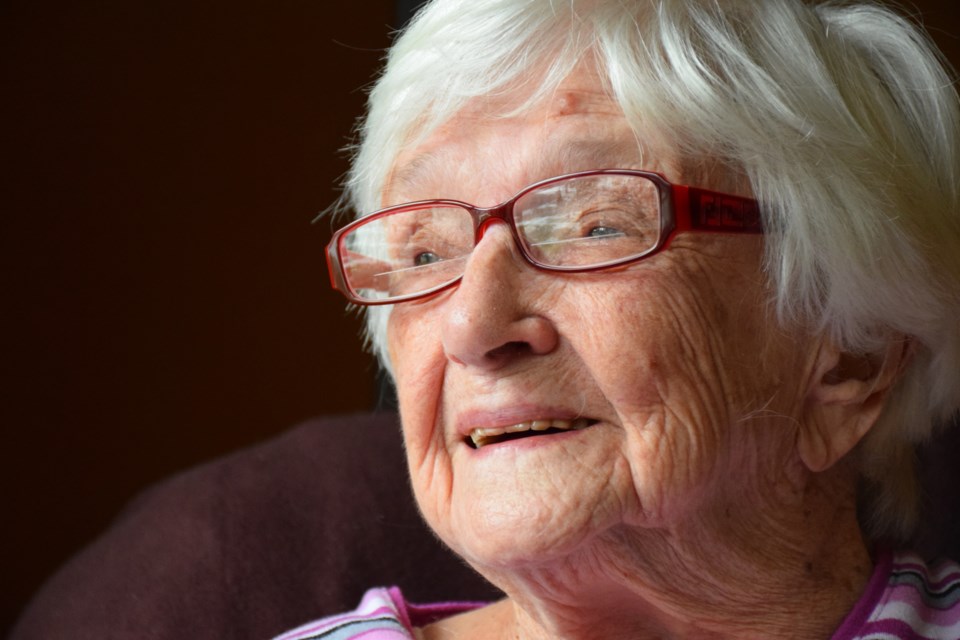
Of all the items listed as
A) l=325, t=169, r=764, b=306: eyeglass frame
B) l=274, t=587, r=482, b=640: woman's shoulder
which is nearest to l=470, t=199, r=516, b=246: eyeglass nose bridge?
l=325, t=169, r=764, b=306: eyeglass frame

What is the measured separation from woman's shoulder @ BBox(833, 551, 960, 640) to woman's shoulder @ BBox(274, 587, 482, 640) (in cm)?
64

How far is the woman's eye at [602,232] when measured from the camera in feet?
4.35

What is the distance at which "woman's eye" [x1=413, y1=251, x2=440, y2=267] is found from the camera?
1.49 m

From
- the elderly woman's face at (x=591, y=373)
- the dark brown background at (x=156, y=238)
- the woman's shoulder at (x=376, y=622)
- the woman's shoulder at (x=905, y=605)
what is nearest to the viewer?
the elderly woman's face at (x=591, y=373)

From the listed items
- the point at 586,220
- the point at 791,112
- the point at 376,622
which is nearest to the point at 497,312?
the point at 586,220

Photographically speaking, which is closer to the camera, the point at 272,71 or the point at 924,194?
the point at 924,194

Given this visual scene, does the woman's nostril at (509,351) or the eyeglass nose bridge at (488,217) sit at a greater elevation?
the eyeglass nose bridge at (488,217)

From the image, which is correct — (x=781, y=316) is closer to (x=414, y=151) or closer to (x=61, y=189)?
(x=414, y=151)

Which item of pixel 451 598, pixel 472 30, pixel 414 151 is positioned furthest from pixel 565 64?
pixel 451 598

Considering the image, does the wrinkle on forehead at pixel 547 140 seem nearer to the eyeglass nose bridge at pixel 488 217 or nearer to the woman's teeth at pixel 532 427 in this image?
the eyeglass nose bridge at pixel 488 217

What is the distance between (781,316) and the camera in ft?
4.53

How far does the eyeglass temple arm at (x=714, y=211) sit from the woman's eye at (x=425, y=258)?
35cm

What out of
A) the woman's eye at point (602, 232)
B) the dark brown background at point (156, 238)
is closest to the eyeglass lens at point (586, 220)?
the woman's eye at point (602, 232)

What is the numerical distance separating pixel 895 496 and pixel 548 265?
718mm
